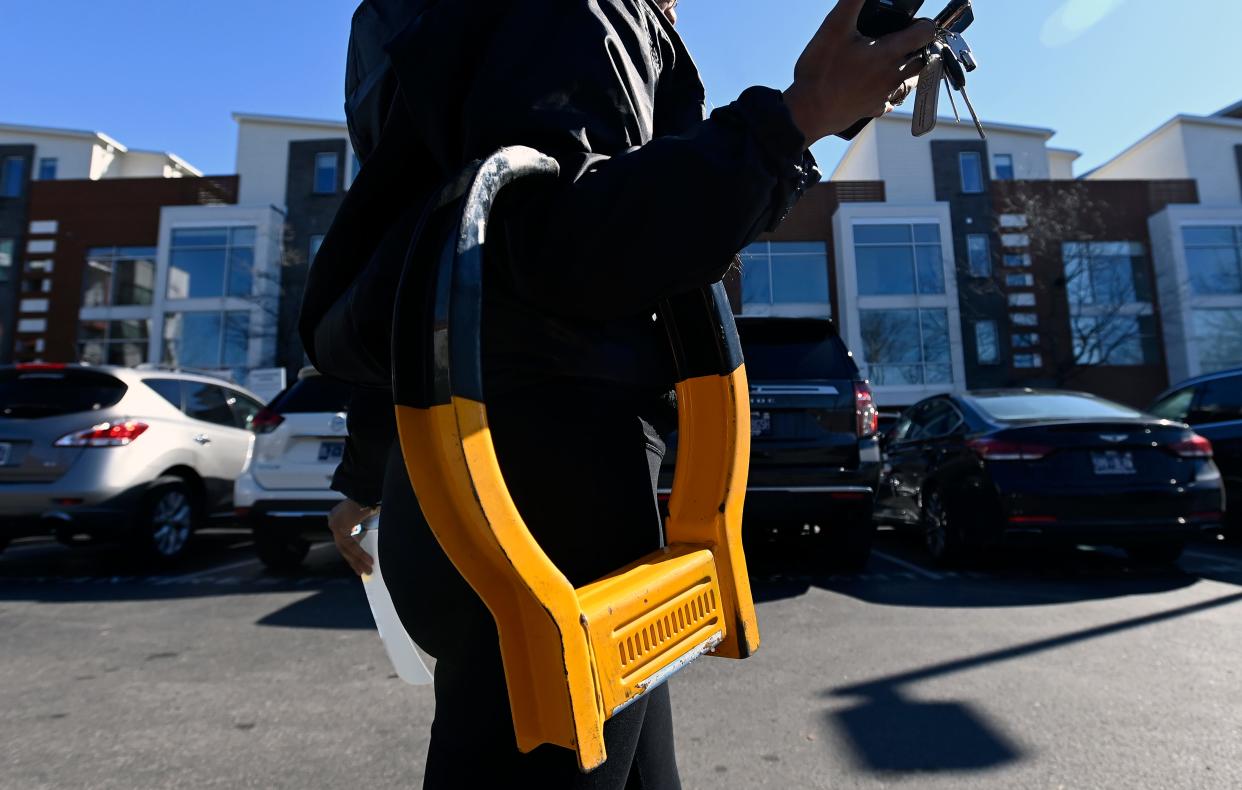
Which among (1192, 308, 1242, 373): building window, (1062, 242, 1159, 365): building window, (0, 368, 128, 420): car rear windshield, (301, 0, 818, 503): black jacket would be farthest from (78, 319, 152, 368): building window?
(1192, 308, 1242, 373): building window

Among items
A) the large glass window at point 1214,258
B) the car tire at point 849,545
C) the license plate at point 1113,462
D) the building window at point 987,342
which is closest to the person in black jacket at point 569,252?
the car tire at point 849,545

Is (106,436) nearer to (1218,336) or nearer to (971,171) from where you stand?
(971,171)

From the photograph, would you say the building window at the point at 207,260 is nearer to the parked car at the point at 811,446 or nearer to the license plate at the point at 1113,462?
the parked car at the point at 811,446

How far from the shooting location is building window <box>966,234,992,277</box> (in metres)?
27.7

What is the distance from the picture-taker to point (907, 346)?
27.0 metres

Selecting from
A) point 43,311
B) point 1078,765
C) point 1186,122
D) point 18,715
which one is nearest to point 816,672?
point 1078,765

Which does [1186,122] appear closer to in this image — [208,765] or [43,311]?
[208,765]

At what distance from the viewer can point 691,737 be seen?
2.52 meters

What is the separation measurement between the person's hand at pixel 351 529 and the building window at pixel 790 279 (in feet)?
86.4

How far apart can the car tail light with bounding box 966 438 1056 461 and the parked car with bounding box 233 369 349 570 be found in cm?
458

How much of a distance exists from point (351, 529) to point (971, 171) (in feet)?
106

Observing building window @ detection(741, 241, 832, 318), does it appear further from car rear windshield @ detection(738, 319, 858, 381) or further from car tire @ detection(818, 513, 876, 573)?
car tire @ detection(818, 513, 876, 573)

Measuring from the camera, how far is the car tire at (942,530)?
5.49 metres

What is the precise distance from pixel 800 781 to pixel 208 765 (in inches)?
71.4
